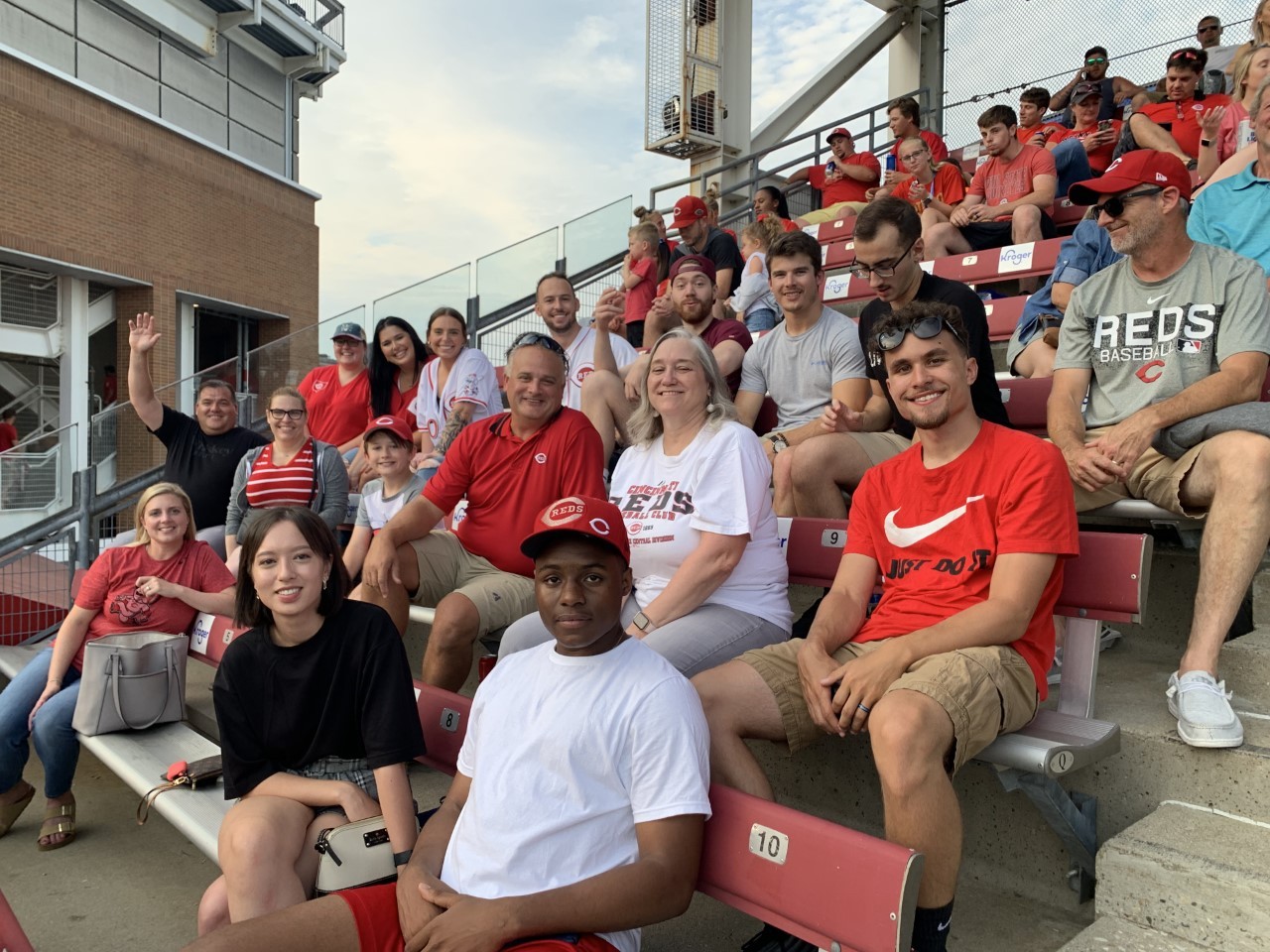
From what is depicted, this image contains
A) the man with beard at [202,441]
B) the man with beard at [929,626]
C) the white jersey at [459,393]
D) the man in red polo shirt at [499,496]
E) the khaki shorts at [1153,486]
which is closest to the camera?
the man with beard at [929,626]

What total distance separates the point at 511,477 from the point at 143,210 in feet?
50.9

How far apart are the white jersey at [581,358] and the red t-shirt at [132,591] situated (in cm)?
192

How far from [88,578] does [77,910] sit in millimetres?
1384

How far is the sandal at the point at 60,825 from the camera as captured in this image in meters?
3.38

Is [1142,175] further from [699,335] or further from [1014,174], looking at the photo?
[1014,174]

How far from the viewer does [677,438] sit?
289cm

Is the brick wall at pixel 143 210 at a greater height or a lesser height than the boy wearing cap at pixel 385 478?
greater

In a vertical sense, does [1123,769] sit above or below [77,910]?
above

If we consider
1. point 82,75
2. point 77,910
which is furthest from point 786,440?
point 82,75

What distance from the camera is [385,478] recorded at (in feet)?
13.6

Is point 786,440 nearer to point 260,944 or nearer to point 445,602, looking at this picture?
point 445,602

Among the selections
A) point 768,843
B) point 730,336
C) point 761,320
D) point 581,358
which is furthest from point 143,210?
point 768,843

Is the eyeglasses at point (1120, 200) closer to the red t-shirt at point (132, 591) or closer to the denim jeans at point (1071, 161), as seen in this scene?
the red t-shirt at point (132, 591)

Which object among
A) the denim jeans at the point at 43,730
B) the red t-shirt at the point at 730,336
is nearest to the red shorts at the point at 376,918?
the denim jeans at the point at 43,730
